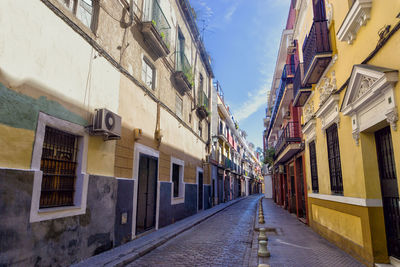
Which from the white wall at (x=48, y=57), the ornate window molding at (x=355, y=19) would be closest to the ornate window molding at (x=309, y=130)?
the ornate window molding at (x=355, y=19)

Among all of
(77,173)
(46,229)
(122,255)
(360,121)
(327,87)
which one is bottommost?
(122,255)

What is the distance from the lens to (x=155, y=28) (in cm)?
873

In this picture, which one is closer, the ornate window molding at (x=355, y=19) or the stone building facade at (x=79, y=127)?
the stone building facade at (x=79, y=127)

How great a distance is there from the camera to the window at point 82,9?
571 centimetres

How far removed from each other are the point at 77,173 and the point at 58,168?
44 cm

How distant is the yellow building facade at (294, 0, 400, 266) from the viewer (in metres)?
4.34

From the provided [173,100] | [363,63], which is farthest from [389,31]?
[173,100]

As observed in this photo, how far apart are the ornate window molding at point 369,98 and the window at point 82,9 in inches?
225

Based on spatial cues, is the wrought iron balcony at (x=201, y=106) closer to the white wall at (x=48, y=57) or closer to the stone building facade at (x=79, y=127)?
the stone building facade at (x=79, y=127)

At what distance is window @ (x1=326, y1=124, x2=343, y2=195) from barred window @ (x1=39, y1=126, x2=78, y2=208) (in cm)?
619

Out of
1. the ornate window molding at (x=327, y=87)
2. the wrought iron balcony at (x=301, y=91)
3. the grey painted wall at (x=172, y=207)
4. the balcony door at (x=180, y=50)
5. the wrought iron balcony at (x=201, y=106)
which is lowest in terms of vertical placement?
the grey painted wall at (x=172, y=207)

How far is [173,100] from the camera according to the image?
1210cm

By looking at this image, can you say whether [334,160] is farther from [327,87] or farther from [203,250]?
[203,250]

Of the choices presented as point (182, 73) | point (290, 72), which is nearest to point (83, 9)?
point (182, 73)
